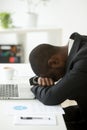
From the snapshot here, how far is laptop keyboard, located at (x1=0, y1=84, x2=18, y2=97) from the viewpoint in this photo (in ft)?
5.40

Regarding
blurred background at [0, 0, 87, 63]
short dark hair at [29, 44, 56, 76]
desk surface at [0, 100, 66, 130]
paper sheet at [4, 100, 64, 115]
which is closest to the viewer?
desk surface at [0, 100, 66, 130]

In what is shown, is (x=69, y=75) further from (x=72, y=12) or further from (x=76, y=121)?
(x=72, y=12)

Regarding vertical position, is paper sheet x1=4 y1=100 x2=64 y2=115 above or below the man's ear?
below

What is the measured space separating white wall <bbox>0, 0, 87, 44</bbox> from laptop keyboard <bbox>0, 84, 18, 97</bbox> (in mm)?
2165

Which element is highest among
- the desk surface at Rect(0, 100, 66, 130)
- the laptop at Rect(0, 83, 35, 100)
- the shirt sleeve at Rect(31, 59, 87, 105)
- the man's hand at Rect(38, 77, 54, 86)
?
the shirt sleeve at Rect(31, 59, 87, 105)

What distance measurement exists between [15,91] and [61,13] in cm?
229

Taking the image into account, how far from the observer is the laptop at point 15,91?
1.64m

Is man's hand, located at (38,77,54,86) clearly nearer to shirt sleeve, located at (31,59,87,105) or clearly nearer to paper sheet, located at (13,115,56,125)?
shirt sleeve, located at (31,59,87,105)

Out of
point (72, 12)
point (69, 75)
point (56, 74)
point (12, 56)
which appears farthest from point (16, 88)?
point (72, 12)

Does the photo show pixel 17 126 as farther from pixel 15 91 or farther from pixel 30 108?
pixel 15 91

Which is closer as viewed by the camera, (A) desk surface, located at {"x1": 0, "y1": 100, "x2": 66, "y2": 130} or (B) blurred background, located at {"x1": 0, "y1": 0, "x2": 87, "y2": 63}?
(A) desk surface, located at {"x1": 0, "y1": 100, "x2": 66, "y2": 130}

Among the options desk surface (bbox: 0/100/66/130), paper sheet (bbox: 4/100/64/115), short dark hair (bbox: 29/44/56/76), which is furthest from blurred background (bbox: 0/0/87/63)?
desk surface (bbox: 0/100/66/130)

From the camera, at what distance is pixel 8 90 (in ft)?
5.48

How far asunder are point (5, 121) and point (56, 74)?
52 centimetres
